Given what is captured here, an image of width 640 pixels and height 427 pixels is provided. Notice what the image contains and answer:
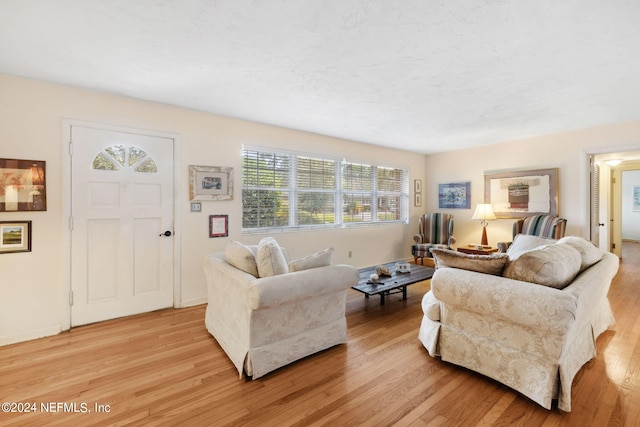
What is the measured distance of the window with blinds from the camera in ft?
12.8

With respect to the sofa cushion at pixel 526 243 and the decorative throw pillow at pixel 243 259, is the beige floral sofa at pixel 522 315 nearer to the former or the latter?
the sofa cushion at pixel 526 243

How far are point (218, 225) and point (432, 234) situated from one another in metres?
3.93

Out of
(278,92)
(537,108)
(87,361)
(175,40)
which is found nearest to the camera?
(175,40)

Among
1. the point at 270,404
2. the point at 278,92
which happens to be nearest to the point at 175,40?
the point at 278,92

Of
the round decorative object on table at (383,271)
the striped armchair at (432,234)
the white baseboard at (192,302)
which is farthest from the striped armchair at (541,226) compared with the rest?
the white baseboard at (192,302)

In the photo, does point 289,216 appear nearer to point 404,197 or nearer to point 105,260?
point 105,260

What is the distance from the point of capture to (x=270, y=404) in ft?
5.69

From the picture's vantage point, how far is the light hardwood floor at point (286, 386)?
1626mm

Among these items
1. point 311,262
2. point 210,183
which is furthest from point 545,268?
point 210,183

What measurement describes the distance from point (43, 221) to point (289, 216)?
8.71 ft

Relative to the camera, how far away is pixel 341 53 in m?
2.13

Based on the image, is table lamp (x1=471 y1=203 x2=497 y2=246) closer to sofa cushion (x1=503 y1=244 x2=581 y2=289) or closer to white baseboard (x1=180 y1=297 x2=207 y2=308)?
sofa cushion (x1=503 y1=244 x2=581 y2=289)

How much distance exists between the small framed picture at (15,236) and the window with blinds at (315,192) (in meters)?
2.05

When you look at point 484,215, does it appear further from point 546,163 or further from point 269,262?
point 269,262
